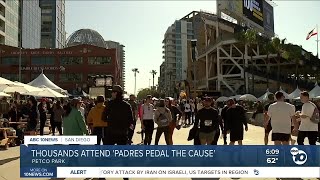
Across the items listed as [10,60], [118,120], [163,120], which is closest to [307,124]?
[163,120]

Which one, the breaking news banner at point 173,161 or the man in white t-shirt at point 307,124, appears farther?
the man in white t-shirt at point 307,124

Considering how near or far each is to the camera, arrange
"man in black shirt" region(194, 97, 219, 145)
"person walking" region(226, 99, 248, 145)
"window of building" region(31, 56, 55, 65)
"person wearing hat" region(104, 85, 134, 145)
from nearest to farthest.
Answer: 1. "person wearing hat" region(104, 85, 134, 145)
2. "man in black shirt" region(194, 97, 219, 145)
3. "person walking" region(226, 99, 248, 145)
4. "window of building" region(31, 56, 55, 65)

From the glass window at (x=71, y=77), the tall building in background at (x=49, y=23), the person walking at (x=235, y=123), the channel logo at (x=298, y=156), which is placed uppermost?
the tall building in background at (x=49, y=23)

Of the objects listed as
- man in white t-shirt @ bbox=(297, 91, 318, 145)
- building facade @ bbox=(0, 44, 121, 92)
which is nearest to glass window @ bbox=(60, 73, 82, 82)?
building facade @ bbox=(0, 44, 121, 92)

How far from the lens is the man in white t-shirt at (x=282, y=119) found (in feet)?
27.8

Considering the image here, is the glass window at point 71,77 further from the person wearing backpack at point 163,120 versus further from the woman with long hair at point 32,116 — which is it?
the person wearing backpack at point 163,120

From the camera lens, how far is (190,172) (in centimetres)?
636

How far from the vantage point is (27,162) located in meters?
6.79

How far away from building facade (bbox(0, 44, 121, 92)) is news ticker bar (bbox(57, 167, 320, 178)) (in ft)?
248

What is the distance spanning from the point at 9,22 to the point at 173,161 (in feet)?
252

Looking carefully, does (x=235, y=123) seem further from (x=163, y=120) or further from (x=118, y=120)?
(x=118, y=120)

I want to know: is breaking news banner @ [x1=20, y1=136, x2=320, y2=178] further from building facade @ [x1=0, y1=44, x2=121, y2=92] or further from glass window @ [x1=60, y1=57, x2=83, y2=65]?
glass window @ [x1=60, y1=57, x2=83, y2=65]

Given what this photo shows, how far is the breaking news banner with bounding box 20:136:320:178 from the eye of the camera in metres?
6.46

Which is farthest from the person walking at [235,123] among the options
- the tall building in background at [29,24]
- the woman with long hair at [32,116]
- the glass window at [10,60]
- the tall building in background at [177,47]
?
the tall building in background at [177,47]
